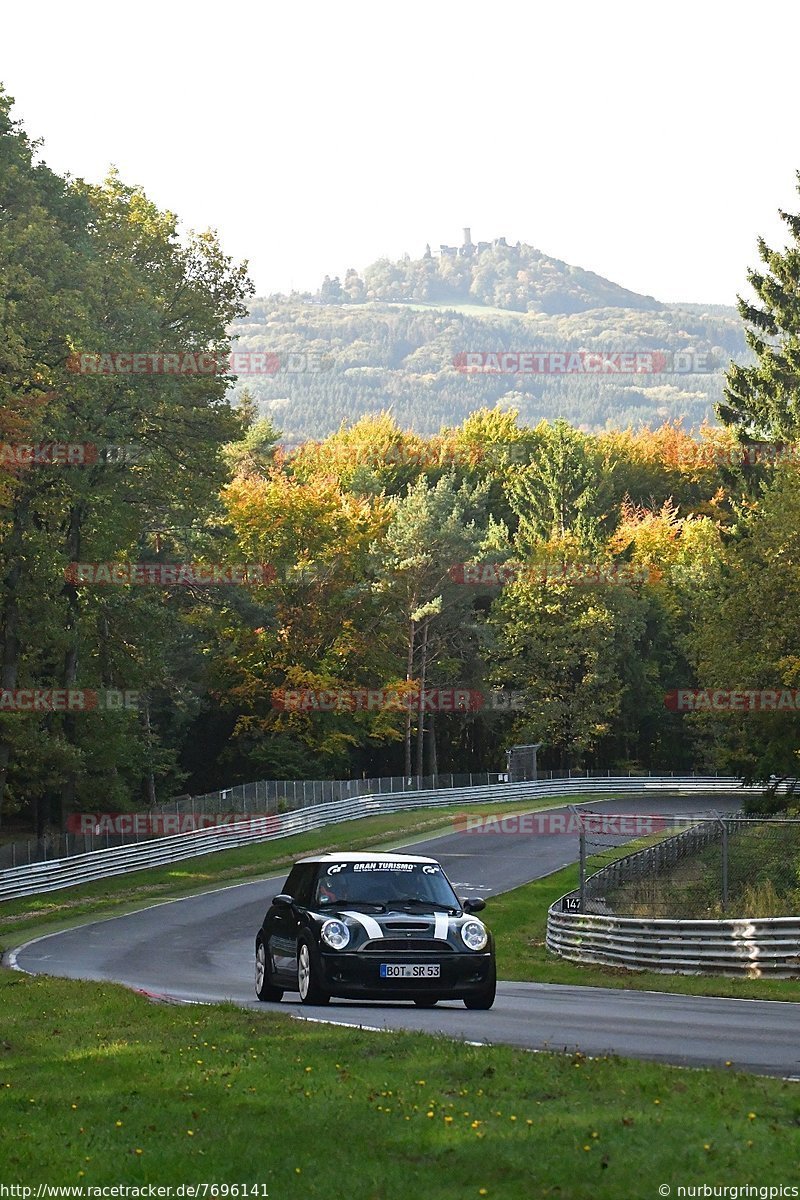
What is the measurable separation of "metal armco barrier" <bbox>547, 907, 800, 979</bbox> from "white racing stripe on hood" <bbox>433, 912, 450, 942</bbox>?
294 inches

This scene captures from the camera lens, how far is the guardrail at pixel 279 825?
46000 millimetres

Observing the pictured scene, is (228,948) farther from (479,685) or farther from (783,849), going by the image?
(479,685)

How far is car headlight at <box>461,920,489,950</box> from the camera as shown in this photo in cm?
1722

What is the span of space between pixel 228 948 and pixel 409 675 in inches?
1910

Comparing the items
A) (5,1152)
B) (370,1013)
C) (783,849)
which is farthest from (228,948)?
(5,1152)

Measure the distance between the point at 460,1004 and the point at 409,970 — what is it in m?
1.59

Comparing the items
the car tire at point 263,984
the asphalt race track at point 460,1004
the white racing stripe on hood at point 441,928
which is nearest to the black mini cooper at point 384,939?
the white racing stripe on hood at point 441,928

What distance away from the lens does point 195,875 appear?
4941 cm

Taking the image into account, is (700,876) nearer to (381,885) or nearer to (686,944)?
(686,944)

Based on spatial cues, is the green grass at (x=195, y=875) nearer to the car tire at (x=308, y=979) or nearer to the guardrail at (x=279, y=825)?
the guardrail at (x=279, y=825)

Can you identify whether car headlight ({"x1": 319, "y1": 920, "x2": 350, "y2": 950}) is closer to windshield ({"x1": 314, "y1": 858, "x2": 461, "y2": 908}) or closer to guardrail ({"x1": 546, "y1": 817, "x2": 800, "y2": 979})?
windshield ({"x1": 314, "y1": 858, "x2": 461, "y2": 908})

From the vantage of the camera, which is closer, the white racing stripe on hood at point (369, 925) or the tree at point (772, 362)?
the white racing stripe on hood at point (369, 925)

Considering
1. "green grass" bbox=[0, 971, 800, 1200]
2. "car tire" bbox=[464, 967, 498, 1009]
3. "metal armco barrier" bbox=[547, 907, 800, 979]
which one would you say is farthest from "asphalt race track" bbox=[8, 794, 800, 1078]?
"metal armco barrier" bbox=[547, 907, 800, 979]

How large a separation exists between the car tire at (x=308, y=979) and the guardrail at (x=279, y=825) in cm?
2786
